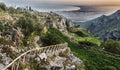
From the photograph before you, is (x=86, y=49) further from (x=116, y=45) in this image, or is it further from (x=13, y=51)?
(x=13, y=51)

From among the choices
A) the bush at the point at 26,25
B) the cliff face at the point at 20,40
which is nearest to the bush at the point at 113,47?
the cliff face at the point at 20,40

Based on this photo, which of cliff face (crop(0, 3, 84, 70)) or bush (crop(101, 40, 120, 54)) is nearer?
cliff face (crop(0, 3, 84, 70))

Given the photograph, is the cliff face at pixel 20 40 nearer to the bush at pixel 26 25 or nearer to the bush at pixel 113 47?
the bush at pixel 26 25

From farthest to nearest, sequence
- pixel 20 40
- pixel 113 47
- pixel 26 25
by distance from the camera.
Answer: pixel 113 47 < pixel 26 25 < pixel 20 40

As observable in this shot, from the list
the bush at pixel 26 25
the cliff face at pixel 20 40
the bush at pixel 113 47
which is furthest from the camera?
the bush at pixel 113 47

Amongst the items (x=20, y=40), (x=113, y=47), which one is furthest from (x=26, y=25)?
(x=113, y=47)

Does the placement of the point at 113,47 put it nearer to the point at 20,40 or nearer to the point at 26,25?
the point at 26,25

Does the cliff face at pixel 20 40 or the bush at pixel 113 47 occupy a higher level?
the cliff face at pixel 20 40

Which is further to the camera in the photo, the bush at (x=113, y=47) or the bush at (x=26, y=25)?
the bush at (x=113, y=47)

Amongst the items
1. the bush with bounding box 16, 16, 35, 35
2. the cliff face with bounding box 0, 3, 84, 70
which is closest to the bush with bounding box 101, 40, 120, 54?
the cliff face with bounding box 0, 3, 84, 70

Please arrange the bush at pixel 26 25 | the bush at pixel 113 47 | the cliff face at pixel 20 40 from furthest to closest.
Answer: the bush at pixel 113 47, the bush at pixel 26 25, the cliff face at pixel 20 40

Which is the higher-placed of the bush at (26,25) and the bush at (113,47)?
the bush at (26,25)

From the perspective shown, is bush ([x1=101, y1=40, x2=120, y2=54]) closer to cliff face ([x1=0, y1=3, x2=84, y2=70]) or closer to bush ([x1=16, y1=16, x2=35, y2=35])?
cliff face ([x1=0, y1=3, x2=84, y2=70])

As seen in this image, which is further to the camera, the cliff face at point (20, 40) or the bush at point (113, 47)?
the bush at point (113, 47)
